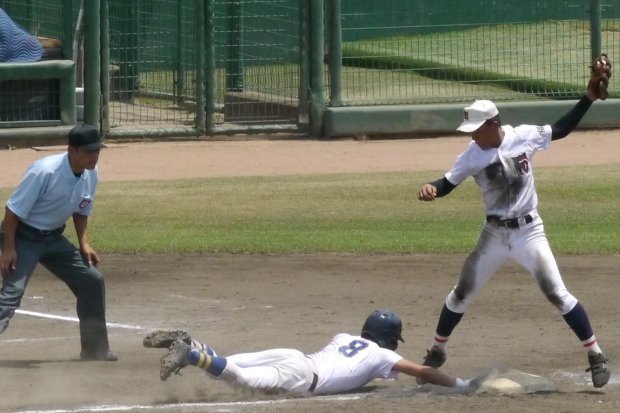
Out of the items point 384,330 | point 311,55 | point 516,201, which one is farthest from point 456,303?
point 311,55

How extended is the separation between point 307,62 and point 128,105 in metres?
2.82

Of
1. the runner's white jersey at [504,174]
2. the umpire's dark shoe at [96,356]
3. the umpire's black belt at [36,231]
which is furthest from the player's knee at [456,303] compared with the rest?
the umpire's black belt at [36,231]

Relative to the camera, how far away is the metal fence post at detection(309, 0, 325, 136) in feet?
61.0

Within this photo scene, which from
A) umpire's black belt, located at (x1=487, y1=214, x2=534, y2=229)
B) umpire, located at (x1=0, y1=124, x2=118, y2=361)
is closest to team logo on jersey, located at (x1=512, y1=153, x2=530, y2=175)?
umpire's black belt, located at (x1=487, y1=214, x2=534, y2=229)

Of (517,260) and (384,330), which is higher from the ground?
(517,260)

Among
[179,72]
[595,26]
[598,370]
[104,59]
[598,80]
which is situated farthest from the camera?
[179,72]

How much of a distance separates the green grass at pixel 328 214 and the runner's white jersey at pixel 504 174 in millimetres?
4504

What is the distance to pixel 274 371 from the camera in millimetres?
6941

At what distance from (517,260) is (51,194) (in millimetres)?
2855

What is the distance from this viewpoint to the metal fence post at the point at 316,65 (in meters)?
18.6

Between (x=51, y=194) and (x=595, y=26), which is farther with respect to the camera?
(x=595, y=26)

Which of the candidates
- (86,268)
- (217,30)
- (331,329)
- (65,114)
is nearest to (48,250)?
(86,268)

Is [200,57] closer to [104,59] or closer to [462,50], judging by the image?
[104,59]

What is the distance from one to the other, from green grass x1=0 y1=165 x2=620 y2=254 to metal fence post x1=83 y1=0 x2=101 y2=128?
8.73ft
